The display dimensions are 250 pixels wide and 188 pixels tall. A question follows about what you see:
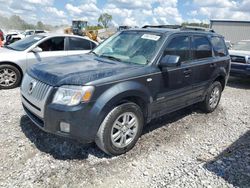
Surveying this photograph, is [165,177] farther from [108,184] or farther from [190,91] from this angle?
[190,91]

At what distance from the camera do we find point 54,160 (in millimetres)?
3457

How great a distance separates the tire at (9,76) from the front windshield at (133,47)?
3.14m

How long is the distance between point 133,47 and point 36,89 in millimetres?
1738

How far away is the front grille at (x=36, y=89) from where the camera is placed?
331 centimetres

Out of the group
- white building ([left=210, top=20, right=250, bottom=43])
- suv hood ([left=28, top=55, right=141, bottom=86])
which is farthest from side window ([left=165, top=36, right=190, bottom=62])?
white building ([left=210, top=20, right=250, bottom=43])

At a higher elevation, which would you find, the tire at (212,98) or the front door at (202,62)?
the front door at (202,62)

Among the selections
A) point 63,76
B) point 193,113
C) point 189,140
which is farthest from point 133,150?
point 193,113

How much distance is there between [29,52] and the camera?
Result: 7.01m

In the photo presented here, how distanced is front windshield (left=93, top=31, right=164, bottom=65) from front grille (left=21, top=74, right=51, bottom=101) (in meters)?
1.33

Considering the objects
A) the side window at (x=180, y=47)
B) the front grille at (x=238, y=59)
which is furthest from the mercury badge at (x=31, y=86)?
the front grille at (x=238, y=59)

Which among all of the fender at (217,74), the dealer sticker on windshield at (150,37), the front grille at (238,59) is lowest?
the front grille at (238,59)

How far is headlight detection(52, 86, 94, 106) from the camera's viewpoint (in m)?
3.10

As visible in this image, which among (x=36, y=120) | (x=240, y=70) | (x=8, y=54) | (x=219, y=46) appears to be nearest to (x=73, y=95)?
(x=36, y=120)

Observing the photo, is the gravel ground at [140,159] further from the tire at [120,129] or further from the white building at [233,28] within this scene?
the white building at [233,28]
